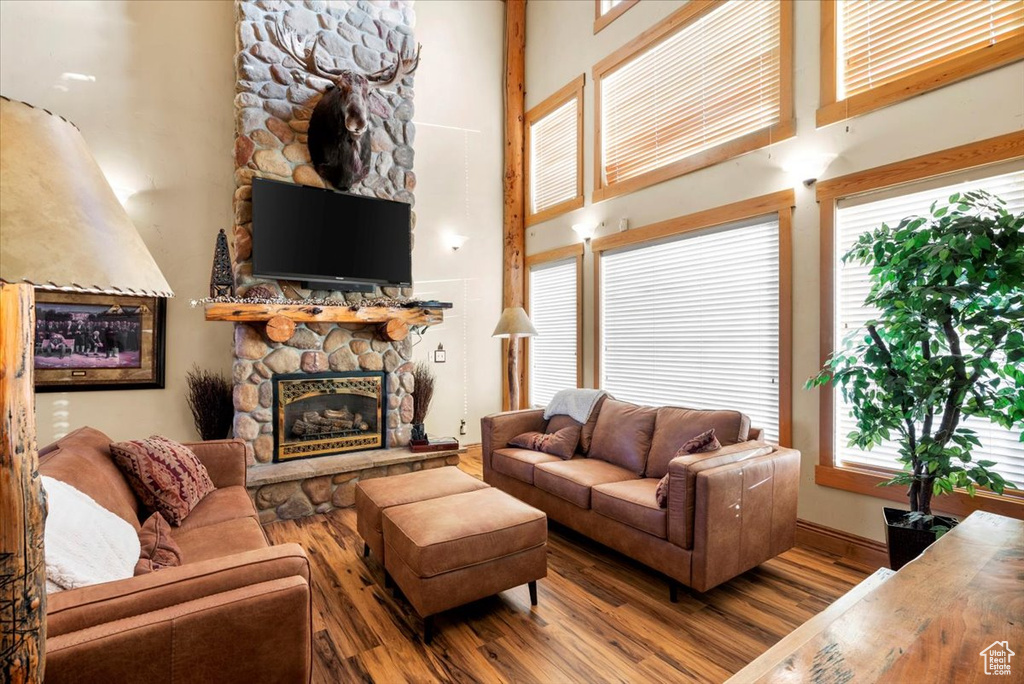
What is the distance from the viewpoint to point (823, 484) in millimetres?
3008

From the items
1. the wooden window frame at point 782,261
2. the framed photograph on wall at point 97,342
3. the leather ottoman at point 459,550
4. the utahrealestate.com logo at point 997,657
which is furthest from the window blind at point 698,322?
the framed photograph on wall at point 97,342

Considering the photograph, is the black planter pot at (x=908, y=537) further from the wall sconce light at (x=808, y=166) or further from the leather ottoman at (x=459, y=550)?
the wall sconce light at (x=808, y=166)

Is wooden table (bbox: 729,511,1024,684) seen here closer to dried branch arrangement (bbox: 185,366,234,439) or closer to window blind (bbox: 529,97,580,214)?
dried branch arrangement (bbox: 185,366,234,439)

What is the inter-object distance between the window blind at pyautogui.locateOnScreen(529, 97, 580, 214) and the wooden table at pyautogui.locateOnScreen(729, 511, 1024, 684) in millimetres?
4620

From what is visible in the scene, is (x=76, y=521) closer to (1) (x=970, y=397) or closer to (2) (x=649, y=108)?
(1) (x=970, y=397)

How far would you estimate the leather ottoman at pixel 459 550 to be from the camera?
204cm

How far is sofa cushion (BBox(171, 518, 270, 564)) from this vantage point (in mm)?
1893

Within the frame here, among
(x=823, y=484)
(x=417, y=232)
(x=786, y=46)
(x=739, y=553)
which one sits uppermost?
(x=786, y=46)

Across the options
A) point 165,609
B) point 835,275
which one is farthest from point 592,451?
point 165,609

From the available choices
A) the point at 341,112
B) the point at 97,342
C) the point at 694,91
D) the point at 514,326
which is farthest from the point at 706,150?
the point at 97,342

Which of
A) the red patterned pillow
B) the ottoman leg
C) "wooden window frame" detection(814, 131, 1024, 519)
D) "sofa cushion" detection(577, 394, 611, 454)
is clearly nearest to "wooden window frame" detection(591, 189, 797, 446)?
"wooden window frame" detection(814, 131, 1024, 519)

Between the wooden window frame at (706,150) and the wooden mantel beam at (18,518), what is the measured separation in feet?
12.8

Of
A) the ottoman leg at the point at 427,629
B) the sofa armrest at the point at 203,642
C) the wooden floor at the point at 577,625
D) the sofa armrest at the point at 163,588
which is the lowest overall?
the wooden floor at the point at 577,625

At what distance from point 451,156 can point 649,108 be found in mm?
2340
